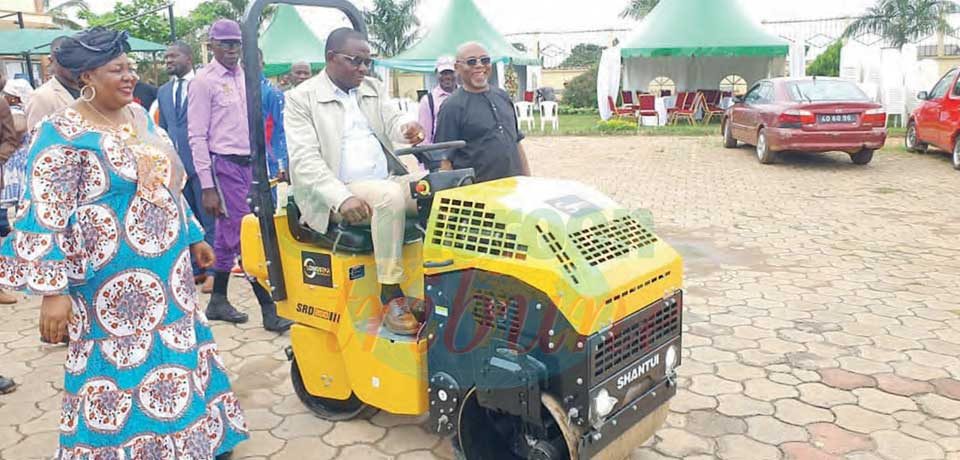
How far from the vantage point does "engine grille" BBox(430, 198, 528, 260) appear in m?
2.58

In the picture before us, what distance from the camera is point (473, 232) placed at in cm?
268

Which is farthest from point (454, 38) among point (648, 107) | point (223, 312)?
point (223, 312)

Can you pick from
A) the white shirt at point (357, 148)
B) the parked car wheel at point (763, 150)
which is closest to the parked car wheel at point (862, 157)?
the parked car wheel at point (763, 150)

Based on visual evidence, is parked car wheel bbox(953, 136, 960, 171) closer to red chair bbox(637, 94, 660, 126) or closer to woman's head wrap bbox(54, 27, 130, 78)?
red chair bbox(637, 94, 660, 126)

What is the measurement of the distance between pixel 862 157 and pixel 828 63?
1201 cm

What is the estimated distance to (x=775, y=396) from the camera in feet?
12.4

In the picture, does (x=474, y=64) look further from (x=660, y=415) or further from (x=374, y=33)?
(x=374, y=33)

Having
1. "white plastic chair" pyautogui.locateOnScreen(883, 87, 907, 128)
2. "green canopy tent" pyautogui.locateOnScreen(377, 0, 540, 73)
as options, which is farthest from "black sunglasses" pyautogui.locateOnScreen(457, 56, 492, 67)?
"green canopy tent" pyautogui.locateOnScreen(377, 0, 540, 73)

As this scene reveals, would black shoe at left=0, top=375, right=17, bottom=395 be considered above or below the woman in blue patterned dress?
below

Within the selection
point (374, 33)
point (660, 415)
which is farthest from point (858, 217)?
point (374, 33)

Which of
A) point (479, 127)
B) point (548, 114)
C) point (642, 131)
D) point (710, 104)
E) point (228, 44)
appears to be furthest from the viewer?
point (710, 104)

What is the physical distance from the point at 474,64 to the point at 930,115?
1035 centimetres

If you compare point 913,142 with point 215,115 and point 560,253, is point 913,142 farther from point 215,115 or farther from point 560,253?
point 560,253

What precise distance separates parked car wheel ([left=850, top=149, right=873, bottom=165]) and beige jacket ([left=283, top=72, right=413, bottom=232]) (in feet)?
34.1
